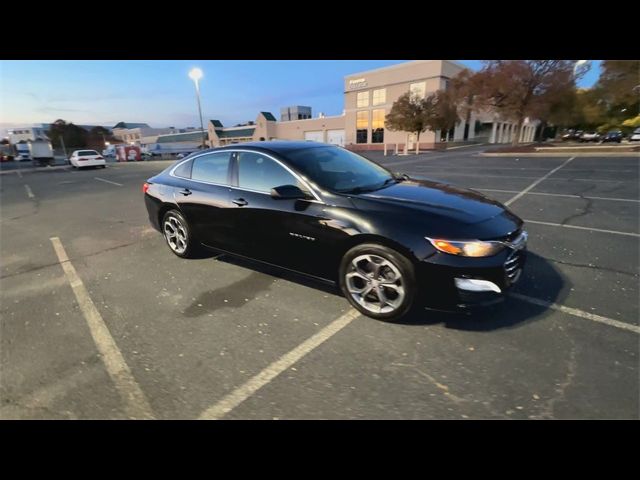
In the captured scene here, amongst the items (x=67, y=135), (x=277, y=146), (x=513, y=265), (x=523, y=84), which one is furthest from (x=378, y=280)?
(x=67, y=135)

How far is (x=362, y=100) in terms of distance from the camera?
54.5 metres

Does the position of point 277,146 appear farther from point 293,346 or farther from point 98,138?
point 98,138

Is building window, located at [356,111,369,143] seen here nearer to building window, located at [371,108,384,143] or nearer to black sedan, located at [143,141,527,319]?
building window, located at [371,108,384,143]

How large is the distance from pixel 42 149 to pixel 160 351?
50357 mm

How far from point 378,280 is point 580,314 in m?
1.90

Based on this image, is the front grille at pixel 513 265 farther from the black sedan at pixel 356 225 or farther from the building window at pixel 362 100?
the building window at pixel 362 100

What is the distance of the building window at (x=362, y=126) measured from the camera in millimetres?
54094

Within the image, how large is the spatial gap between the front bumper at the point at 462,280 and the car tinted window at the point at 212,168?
2.61m

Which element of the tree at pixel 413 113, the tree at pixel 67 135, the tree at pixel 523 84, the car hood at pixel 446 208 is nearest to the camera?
the car hood at pixel 446 208

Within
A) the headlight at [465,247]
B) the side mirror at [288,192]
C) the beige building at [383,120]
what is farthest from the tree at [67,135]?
the headlight at [465,247]

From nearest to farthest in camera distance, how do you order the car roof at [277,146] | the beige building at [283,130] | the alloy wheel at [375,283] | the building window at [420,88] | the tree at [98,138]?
the alloy wheel at [375,283] → the car roof at [277,146] → the building window at [420,88] → the beige building at [283,130] → the tree at [98,138]

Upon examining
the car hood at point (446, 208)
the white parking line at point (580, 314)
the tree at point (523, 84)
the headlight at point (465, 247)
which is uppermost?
the tree at point (523, 84)
